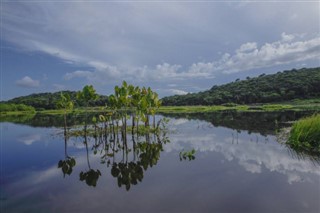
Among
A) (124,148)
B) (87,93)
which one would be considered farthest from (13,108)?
(124,148)

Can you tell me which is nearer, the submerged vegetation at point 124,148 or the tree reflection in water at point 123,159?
the tree reflection in water at point 123,159

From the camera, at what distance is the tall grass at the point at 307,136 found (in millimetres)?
17489

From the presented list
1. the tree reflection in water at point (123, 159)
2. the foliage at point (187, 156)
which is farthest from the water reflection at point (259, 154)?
the tree reflection in water at point (123, 159)

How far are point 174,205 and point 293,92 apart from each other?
106 meters

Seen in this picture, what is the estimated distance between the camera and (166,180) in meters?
12.3

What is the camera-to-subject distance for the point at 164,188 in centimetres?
1117

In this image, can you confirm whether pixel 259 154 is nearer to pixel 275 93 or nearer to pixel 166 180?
pixel 166 180

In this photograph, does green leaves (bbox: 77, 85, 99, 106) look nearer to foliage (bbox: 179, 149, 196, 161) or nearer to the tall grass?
foliage (bbox: 179, 149, 196, 161)

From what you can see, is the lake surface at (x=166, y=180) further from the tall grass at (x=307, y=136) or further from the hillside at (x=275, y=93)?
the hillside at (x=275, y=93)

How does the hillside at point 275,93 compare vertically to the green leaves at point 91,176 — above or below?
above

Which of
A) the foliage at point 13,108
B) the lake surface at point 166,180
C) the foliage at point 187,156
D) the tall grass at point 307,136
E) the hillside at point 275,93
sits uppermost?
the hillside at point 275,93

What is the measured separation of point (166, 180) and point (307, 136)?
38.3 ft

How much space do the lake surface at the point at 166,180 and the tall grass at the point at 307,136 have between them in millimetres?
973

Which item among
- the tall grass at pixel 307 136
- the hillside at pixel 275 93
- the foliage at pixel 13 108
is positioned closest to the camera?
the tall grass at pixel 307 136
